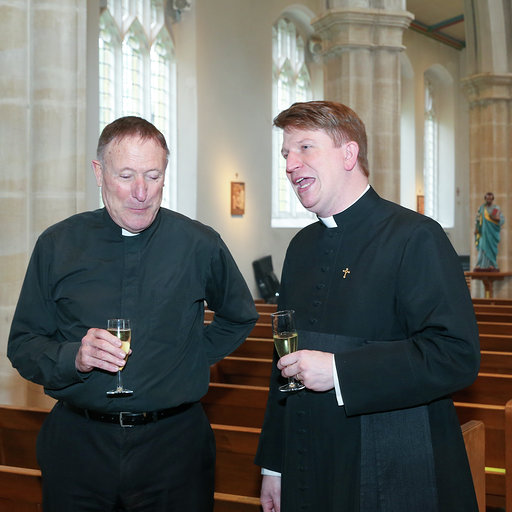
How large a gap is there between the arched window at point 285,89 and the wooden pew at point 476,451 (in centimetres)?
1266

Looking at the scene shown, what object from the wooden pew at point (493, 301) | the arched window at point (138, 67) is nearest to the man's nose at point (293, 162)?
the wooden pew at point (493, 301)

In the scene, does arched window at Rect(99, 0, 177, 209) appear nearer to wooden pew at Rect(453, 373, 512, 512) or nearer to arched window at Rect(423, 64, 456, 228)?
wooden pew at Rect(453, 373, 512, 512)

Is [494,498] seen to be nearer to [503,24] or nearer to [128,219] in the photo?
[128,219]

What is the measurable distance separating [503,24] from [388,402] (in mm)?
14730

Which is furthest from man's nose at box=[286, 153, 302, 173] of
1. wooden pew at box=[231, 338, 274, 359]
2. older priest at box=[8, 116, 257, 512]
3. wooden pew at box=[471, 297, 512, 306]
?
wooden pew at box=[471, 297, 512, 306]

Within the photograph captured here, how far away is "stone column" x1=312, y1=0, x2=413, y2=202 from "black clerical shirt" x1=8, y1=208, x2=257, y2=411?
746cm

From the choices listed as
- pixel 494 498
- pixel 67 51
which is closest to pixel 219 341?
pixel 494 498

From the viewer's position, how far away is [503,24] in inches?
591

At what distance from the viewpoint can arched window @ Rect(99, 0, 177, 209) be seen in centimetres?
1154

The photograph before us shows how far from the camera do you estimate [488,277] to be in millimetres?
13930

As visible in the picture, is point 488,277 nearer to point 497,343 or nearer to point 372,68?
point 372,68

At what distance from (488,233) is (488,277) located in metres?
0.83

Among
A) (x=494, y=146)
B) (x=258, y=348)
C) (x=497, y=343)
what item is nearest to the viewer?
(x=258, y=348)

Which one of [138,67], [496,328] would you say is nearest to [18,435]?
[496,328]
